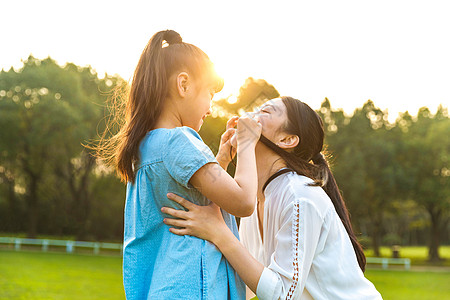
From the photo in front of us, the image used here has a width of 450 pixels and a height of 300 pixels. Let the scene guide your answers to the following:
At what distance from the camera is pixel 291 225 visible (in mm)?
2199

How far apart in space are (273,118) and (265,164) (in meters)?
0.26

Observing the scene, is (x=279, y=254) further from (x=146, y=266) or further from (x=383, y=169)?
(x=383, y=169)

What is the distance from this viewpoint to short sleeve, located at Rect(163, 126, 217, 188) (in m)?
1.84

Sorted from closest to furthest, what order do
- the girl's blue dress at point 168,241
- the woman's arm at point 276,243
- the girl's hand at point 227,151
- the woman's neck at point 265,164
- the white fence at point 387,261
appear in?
the girl's blue dress at point 168,241 < the woman's arm at point 276,243 < the girl's hand at point 227,151 < the woman's neck at point 265,164 < the white fence at point 387,261

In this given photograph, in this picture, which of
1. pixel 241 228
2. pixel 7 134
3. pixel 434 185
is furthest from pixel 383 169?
pixel 241 228

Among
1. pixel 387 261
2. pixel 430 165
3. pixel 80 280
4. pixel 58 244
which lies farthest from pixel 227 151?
pixel 430 165

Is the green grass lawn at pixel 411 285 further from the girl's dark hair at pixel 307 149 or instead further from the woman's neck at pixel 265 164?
the woman's neck at pixel 265 164

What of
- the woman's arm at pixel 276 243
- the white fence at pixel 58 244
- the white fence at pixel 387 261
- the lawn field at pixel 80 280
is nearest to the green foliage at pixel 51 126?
the white fence at pixel 58 244

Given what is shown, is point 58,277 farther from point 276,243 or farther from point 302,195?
point 302,195

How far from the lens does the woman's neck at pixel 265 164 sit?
256 centimetres

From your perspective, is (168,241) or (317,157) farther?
(317,157)

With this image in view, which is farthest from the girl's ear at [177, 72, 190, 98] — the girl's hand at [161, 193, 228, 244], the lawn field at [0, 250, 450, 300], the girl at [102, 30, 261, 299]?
the lawn field at [0, 250, 450, 300]

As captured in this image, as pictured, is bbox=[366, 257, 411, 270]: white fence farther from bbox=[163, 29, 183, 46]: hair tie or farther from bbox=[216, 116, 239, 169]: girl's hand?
bbox=[163, 29, 183, 46]: hair tie

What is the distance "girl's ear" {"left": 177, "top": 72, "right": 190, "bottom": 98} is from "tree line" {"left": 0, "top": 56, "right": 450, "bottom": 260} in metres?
22.8
